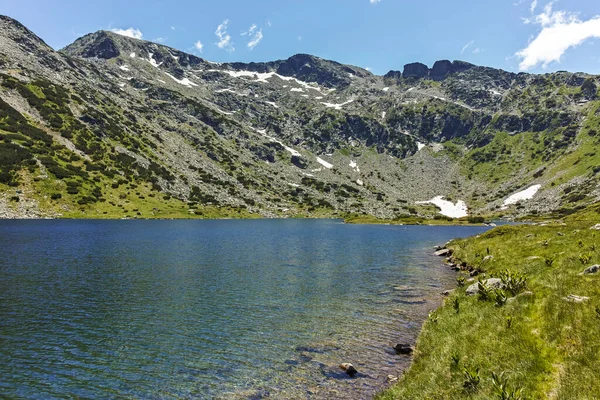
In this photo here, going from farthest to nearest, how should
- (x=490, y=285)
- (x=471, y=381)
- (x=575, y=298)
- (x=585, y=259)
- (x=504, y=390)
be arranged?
(x=490, y=285)
(x=585, y=259)
(x=575, y=298)
(x=471, y=381)
(x=504, y=390)

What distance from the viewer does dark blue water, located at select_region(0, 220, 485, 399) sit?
57.5 feet

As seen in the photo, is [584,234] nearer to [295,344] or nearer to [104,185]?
[295,344]

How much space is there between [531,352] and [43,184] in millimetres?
173987

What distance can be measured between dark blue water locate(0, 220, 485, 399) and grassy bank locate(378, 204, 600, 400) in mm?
3027

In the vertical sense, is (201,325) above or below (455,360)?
below

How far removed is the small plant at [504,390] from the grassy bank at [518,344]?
0.10 feet

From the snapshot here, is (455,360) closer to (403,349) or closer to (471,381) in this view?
(471,381)

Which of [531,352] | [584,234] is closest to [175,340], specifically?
[531,352]

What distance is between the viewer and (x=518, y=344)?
584 inches

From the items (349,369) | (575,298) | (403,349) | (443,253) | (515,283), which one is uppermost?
(575,298)

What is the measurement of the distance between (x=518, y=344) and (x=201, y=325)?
20.6 metres

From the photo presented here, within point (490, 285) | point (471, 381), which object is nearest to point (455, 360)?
point (471, 381)

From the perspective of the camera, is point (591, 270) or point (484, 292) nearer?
point (591, 270)

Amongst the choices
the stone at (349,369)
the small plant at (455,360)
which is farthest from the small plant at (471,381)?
the stone at (349,369)
